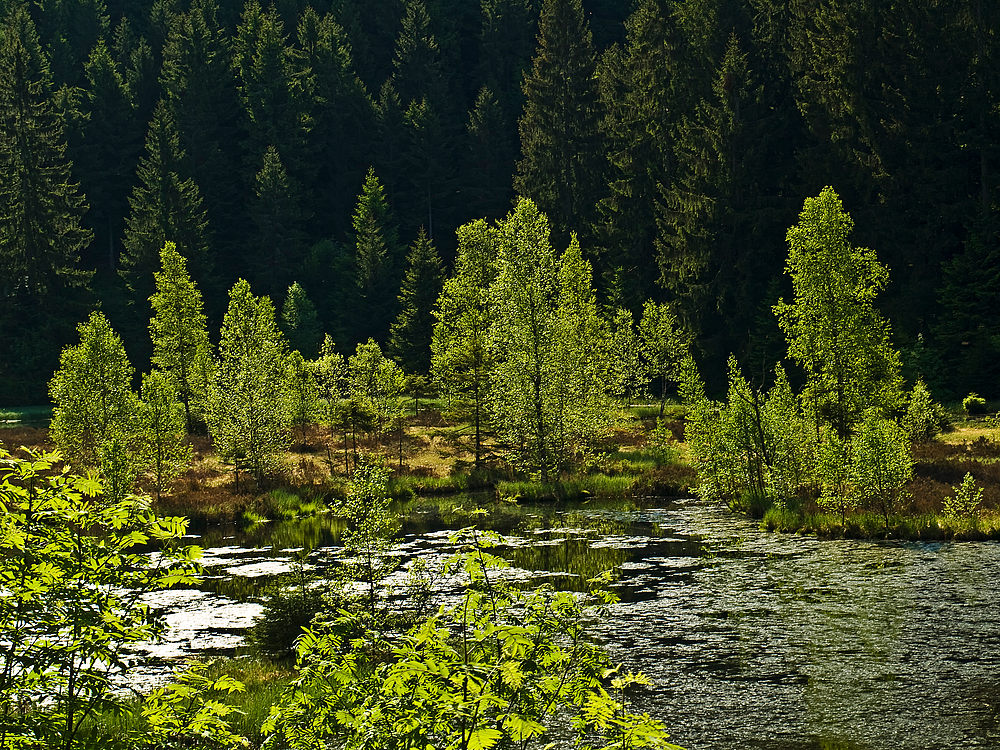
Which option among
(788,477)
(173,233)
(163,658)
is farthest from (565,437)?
(173,233)

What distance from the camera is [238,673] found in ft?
68.2

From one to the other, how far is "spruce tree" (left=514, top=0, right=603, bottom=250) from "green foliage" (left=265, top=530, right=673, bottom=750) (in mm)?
89995

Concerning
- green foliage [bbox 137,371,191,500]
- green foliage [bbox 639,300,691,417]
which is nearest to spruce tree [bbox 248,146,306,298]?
green foliage [bbox 639,300,691,417]

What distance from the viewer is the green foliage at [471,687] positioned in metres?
7.50

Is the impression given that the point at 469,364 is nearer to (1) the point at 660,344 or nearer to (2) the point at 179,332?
(1) the point at 660,344

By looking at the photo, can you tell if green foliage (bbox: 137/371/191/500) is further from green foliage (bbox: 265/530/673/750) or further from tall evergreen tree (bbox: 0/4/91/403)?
tall evergreen tree (bbox: 0/4/91/403)

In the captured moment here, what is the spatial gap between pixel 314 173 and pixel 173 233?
72.6 feet

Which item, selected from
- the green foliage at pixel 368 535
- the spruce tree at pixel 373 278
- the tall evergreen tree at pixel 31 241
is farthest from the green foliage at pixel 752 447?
the tall evergreen tree at pixel 31 241

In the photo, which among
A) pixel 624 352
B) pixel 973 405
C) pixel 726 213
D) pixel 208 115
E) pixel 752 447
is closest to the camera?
pixel 752 447

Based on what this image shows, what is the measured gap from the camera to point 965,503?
107 ft

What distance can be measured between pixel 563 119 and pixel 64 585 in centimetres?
9505

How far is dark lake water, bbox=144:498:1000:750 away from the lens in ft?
58.4

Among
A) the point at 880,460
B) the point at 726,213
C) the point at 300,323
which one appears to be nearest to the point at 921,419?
the point at 880,460

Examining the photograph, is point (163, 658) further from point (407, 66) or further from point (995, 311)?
point (407, 66)
